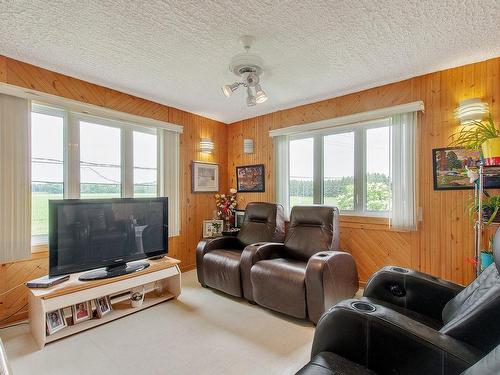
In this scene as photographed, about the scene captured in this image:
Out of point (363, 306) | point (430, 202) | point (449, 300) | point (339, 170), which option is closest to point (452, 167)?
point (430, 202)

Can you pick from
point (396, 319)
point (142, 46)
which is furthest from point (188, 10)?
point (396, 319)

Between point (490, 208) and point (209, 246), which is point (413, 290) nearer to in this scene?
point (490, 208)

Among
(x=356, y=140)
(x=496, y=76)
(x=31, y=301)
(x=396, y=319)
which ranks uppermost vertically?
(x=496, y=76)

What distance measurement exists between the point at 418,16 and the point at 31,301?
12.3ft

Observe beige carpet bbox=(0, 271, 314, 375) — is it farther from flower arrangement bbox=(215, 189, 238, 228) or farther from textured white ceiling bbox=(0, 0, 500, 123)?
textured white ceiling bbox=(0, 0, 500, 123)

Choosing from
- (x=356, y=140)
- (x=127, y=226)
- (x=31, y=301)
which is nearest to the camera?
(x=31, y=301)

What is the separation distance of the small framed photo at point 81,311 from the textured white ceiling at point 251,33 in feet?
7.56

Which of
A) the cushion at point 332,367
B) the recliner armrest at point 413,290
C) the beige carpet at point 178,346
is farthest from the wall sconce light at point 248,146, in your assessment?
the cushion at point 332,367

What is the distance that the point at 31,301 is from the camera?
2.14 m

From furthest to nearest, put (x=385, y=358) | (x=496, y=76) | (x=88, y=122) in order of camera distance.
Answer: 1. (x=88, y=122)
2. (x=496, y=76)
3. (x=385, y=358)

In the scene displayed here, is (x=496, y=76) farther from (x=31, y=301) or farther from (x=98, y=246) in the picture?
(x=31, y=301)

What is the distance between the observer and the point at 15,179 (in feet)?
7.86

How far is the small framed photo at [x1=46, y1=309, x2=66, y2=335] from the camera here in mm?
2096

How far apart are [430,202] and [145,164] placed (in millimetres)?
3484
